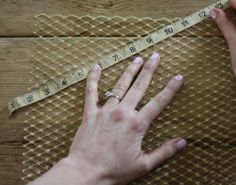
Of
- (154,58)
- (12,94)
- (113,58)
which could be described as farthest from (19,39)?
(154,58)

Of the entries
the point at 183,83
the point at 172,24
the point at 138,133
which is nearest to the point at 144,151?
the point at 138,133

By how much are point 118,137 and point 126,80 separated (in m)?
0.15

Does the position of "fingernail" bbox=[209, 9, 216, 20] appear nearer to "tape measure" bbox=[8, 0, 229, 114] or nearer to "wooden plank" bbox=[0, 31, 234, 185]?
"tape measure" bbox=[8, 0, 229, 114]

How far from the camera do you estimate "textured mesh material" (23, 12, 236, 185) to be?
3.64 feet

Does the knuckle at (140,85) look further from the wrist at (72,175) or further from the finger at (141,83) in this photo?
the wrist at (72,175)

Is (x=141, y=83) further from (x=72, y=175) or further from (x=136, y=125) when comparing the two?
(x=72, y=175)

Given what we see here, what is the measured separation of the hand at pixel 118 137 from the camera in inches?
39.3

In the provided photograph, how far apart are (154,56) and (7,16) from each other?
1.30 feet

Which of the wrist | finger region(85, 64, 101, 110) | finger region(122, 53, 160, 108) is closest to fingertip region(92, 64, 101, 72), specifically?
finger region(85, 64, 101, 110)

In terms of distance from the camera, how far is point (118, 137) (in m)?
1.02

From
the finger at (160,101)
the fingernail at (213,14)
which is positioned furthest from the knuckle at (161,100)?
the fingernail at (213,14)

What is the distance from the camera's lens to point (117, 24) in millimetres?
1137

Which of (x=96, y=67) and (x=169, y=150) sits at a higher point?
(x=96, y=67)

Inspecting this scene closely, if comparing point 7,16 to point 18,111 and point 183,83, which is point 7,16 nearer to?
point 18,111
